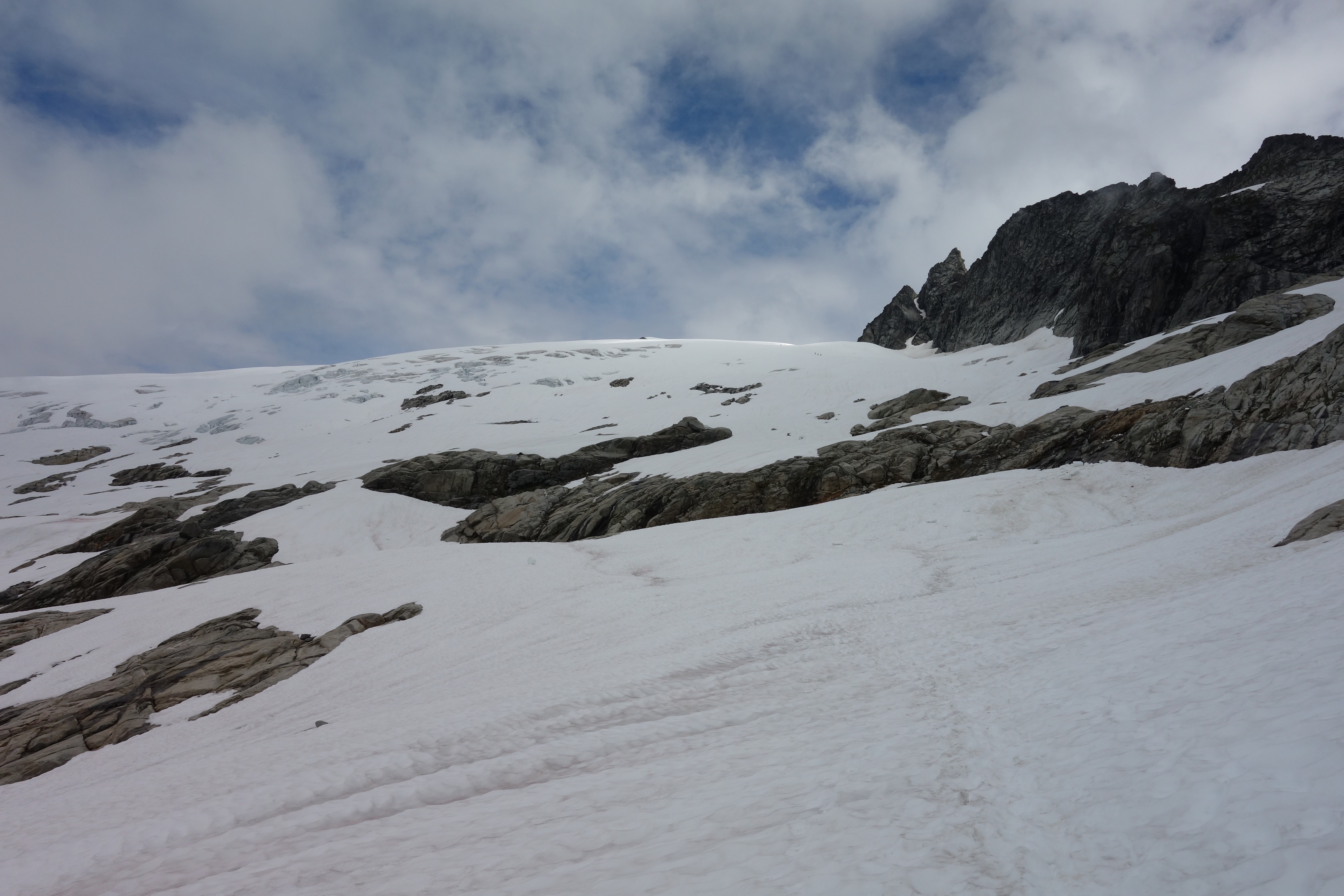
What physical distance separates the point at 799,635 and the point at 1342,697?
9.14 m

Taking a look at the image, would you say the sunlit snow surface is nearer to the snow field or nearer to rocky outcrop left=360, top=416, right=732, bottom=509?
the snow field

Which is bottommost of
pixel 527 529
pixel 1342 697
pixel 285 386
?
pixel 1342 697

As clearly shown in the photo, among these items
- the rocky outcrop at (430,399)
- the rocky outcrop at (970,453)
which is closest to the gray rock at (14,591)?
the rocky outcrop at (970,453)

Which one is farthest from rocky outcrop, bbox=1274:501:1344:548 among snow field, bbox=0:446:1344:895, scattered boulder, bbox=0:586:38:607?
scattered boulder, bbox=0:586:38:607

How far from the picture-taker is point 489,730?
9.63 metres

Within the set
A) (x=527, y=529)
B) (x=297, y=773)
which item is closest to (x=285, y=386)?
(x=527, y=529)

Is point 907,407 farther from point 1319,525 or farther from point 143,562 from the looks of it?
point 143,562

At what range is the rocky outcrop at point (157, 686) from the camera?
14.0m

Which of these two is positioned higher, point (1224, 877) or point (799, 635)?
point (1224, 877)

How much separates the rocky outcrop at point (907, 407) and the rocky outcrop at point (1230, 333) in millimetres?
9696

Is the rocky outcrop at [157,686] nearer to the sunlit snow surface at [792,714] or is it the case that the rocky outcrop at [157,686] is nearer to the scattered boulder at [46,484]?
the sunlit snow surface at [792,714]

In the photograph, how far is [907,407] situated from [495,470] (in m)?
35.9

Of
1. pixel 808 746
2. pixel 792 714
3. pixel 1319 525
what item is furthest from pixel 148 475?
pixel 1319 525

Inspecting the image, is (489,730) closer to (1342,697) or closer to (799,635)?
(799,635)
